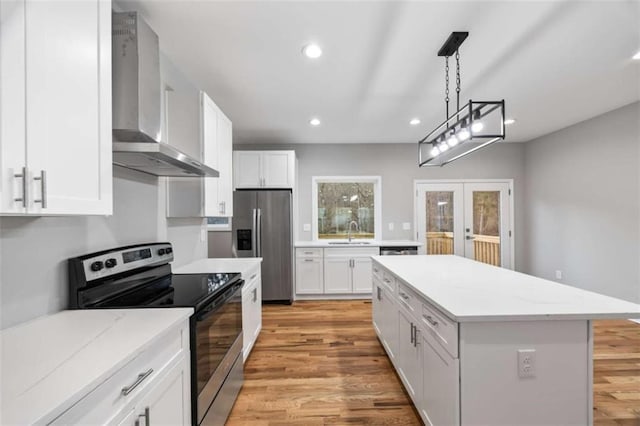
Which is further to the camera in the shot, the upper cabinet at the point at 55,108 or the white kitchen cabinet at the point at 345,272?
the white kitchen cabinet at the point at 345,272

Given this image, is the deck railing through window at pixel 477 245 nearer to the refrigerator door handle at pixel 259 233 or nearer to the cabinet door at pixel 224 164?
the refrigerator door handle at pixel 259 233

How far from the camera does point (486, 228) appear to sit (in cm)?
514

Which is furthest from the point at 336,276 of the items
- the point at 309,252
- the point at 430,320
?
the point at 430,320

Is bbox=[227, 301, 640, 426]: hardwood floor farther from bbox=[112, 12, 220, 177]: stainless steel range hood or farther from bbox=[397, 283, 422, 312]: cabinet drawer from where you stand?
bbox=[112, 12, 220, 177]: stainless steel range hood

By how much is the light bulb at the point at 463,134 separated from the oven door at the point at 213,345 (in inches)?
73.6

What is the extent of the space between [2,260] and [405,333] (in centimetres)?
218

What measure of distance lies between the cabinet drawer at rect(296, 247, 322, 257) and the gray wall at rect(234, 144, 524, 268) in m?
0.58

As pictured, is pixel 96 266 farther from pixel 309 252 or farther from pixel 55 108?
pixel 309 252

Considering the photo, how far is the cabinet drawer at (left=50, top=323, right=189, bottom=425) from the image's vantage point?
76 cm

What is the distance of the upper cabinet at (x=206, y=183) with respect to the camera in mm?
2314

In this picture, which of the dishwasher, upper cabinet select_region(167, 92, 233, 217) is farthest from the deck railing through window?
upper cabinet select_region(167, 92, 233, 217)

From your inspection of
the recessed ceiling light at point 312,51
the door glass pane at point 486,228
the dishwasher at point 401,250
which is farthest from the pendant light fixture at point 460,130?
the door glass pane at point 486,228

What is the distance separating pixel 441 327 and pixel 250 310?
1.78 m

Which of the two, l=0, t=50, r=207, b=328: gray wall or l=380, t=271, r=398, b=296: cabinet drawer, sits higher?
l=0, t=50, r=207, b=328: gray wall
